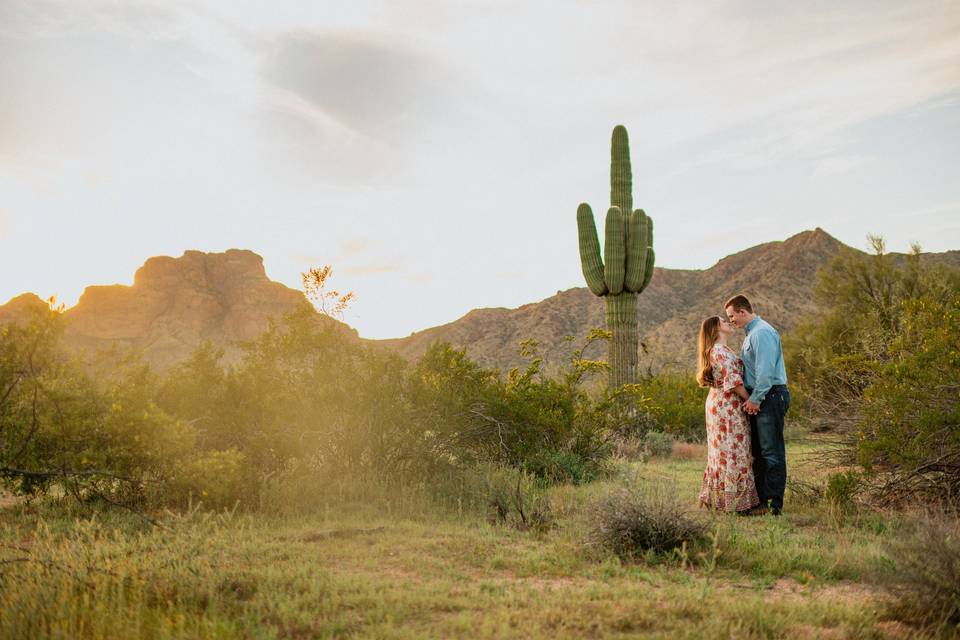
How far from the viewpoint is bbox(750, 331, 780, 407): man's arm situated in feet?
23.0

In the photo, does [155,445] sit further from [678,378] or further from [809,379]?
[809,379]

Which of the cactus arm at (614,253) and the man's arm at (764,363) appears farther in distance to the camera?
the cactus arm at (614,253)

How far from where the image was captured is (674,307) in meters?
43.1

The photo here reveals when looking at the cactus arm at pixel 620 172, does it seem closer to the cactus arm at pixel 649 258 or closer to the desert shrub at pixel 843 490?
the cactus arm at pixel 649 258

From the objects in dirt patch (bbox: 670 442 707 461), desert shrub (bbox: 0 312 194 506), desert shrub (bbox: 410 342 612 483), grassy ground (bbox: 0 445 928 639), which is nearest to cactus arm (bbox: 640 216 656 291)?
dirt patch (bbox: 670 442 707 461)

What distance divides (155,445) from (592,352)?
1243 inches

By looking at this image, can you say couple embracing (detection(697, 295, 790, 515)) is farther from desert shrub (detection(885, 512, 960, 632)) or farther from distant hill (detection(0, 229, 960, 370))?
distant hill (detection(0, 229, 960, 370))

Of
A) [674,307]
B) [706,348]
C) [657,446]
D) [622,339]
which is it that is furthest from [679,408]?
[674,307]

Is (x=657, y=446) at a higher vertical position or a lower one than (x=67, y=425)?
lower

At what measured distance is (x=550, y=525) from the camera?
6262 mm

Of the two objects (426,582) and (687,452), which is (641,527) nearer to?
(426,582)

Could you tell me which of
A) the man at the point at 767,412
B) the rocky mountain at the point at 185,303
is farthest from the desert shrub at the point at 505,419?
the rocky mountain at the point at 185,303

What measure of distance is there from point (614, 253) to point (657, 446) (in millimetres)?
5555

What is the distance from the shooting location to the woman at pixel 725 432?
280 inches
